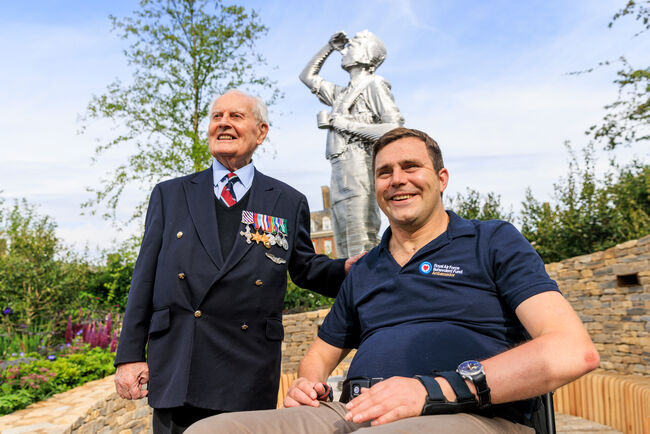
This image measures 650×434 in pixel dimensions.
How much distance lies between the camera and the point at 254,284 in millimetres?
2393

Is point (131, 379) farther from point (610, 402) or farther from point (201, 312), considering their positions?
point (610, 402)

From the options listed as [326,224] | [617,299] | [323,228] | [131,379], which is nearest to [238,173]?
[131,379]

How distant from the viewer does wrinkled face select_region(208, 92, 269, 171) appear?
2514 millimetres

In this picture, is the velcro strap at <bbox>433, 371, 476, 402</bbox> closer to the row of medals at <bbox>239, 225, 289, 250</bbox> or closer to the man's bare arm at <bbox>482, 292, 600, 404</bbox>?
the man's bare arm at <bbox>482, 292, 600, 404</bbox>

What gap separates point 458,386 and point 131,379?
1438mm

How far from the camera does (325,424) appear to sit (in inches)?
68.8

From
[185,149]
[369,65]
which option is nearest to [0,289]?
[185,149]

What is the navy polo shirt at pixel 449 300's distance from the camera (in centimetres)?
173

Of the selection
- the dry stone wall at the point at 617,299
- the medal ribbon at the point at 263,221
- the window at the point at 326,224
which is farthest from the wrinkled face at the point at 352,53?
the window at the point at 326,224

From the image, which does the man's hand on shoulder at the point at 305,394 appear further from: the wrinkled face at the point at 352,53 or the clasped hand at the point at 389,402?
the wrinkled face at the point at 352,53

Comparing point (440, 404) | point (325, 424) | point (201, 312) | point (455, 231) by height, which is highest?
point (455, 231)

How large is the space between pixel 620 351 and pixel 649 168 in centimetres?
671

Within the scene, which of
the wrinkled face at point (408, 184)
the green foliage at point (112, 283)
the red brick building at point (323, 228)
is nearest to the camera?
the wrinkled face at point (408, 184)

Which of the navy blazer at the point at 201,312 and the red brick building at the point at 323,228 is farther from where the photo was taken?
the red brick building at the point at 323,228
